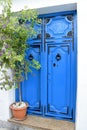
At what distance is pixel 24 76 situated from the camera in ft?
10.9

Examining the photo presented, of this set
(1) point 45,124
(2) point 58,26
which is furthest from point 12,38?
(1) point 45,124

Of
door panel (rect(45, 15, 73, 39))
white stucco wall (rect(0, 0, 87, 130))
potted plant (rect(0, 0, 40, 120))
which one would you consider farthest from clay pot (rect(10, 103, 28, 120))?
door panel (rect(45, 15, 73, 39))

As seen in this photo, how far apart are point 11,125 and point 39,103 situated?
69cm

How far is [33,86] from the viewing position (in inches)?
131

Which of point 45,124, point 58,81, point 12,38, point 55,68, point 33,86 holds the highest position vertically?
point 12,38

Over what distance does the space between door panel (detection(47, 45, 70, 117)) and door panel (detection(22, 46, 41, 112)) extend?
239mm

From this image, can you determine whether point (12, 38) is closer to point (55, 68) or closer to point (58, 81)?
point (55, 68)

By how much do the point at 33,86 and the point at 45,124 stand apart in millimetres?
776

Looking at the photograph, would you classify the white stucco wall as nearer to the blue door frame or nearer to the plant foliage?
the blue door frame

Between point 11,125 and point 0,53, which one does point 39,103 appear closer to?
point 11,125

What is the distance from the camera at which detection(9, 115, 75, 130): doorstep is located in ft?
9.50
